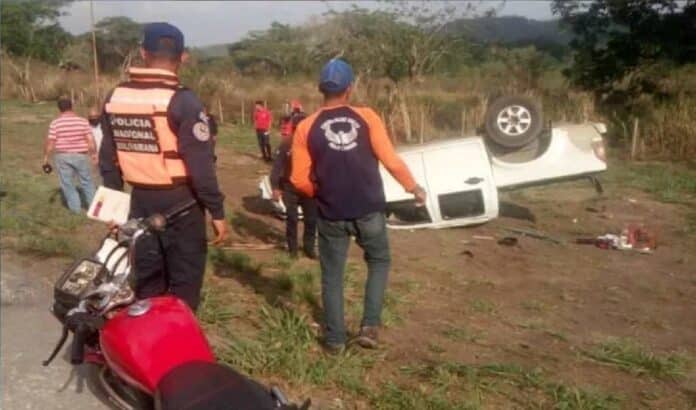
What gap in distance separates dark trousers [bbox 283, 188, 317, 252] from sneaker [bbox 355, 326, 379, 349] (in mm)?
3354

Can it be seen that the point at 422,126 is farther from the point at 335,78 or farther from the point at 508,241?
the point at 335,78

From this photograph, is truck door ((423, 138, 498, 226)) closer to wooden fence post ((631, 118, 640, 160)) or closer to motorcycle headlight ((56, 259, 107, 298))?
motorcycle headlight ((56, 259, 107, 298))

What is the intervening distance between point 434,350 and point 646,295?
9.31ft

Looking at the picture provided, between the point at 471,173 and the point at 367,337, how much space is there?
16.3 feet

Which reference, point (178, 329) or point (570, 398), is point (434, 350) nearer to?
point (570, 398)

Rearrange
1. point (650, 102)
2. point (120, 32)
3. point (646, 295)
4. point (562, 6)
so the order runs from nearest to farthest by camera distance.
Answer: point (646, 295) → point (650, 102) → point (562, 6) → point (120, 32)

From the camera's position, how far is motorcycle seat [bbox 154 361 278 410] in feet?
9.62

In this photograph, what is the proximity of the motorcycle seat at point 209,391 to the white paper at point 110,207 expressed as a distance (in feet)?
4.30

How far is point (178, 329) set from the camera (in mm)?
3582

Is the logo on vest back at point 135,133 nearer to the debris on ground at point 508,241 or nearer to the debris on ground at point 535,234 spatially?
the debris on ground at point 508,241

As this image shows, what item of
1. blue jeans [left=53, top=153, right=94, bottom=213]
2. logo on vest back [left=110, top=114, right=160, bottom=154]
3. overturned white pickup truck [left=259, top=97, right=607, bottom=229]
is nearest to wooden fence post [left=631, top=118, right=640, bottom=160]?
overturned white pickup truck [left=259, top=97, right=607, bottom=229]

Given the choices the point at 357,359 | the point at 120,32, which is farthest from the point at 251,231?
the point at 120,32

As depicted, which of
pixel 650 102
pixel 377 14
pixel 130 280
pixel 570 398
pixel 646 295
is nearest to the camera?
pixel 130 280

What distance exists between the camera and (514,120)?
36.0 feet
